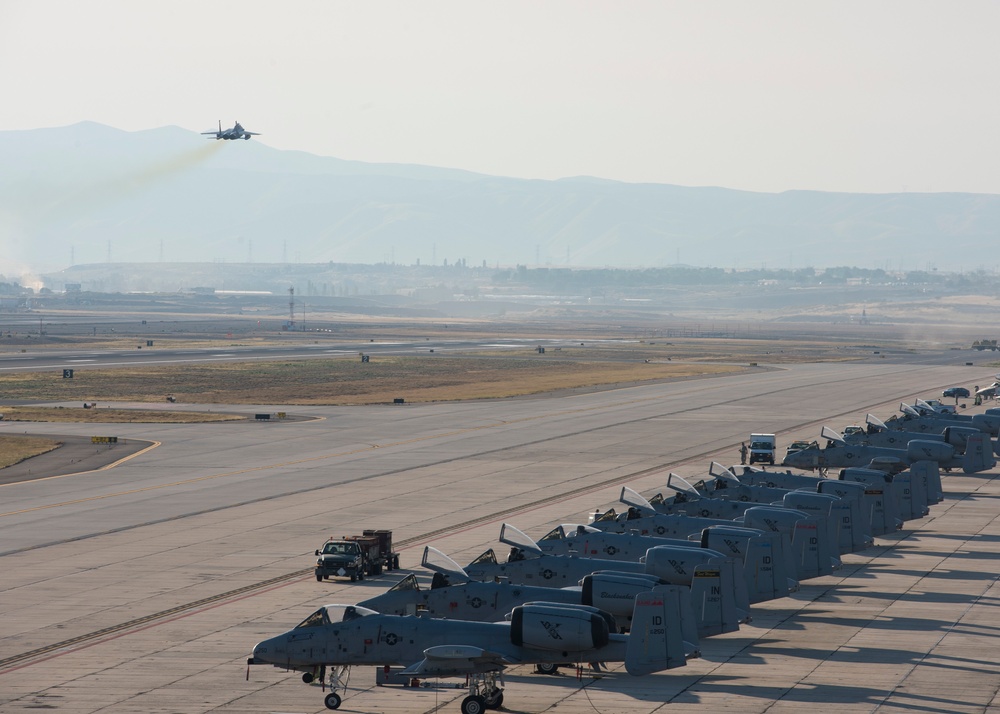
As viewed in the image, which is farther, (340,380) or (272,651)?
(340,380)

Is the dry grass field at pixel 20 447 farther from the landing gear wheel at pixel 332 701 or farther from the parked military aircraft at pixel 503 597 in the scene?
the landing gear wheel at pixel 332 701

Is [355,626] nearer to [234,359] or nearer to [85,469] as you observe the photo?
[85,469]

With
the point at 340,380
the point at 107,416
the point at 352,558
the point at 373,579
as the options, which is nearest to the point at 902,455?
the point at 373,579

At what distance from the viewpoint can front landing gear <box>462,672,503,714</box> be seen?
2973 centimetres

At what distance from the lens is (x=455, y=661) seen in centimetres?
2931

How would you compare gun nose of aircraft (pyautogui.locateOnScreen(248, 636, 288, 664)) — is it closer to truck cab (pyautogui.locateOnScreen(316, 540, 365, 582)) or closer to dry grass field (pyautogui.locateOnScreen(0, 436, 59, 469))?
truck cab (pyautogui.locateOnScreen(316, 540, 365, 582))

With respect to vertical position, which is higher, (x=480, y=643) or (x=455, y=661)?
(x=480, y=643)

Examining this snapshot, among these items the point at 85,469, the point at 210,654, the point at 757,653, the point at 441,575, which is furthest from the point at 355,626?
the point at 85,469

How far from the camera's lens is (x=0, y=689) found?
32875mm

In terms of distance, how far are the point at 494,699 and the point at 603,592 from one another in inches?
201

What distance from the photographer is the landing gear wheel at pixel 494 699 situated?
98.7ft

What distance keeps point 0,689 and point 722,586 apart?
20306mm

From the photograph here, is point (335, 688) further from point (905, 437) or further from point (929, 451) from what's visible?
point (905, 437)

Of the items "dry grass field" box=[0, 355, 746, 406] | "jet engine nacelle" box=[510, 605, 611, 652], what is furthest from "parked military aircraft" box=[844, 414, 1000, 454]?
"dry grass field" box=[0, 355, 746, 406]
